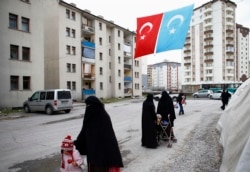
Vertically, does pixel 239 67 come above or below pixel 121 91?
above

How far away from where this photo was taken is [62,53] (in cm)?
3189

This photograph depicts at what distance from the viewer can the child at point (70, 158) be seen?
351 centimetres

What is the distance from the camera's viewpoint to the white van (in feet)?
57.4

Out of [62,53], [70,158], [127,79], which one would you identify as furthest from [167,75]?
[70,158]

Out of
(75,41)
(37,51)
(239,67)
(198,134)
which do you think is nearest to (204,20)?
(239,67)

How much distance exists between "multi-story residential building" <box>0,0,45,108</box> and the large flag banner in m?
18.2

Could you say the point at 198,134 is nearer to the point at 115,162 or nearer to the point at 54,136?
the point at 54,136

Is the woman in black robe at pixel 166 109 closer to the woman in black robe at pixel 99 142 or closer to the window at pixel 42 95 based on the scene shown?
the woman in black robe at pixel 99 142

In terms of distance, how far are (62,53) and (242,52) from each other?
75422mm

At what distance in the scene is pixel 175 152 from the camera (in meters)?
6.46

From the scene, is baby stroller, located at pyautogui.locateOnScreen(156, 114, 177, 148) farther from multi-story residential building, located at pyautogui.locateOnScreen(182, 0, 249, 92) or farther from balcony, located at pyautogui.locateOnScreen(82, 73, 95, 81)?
multi-story residential building, located at pyautogui.locateOnScreen(182, 0, 249, 92)

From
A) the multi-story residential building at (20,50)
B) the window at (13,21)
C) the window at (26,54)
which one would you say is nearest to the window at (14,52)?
the multi-story residential building at (20,50)

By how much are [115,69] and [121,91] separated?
483cm

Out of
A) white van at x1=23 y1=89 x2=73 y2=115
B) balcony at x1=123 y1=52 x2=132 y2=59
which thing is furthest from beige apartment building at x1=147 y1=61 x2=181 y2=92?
white van at x1=23 y1=89 x2=73 y2=115
